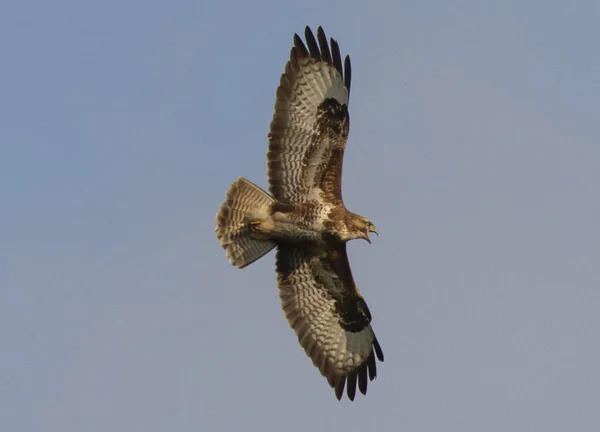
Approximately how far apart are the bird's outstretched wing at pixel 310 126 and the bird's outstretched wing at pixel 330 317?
38.6 inches

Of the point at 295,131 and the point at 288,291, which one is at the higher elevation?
the point at 295,131

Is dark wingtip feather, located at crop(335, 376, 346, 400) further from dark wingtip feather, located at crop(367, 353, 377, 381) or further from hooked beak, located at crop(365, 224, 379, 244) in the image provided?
hooked beak, located at crop(365, 224, 379, 244)

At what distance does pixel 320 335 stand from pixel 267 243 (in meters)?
1.46

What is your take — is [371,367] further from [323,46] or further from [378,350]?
[323,46]

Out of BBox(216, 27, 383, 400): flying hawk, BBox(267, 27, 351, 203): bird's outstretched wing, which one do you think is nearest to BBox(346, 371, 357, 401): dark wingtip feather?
BBox(216, 27, 383, 400): flying hawk

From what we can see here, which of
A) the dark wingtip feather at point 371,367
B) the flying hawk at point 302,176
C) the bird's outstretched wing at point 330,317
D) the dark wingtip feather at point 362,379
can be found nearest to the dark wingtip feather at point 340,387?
the bird's outstretched wing at point 330,317

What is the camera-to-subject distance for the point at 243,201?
15.8 m

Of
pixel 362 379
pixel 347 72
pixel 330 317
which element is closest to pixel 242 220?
pixel 330 317

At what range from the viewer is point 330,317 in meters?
16.7

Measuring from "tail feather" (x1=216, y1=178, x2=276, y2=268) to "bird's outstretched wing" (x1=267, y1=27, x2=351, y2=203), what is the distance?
0.73 feet

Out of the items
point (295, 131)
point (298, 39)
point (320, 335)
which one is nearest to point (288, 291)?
point (320, 335)

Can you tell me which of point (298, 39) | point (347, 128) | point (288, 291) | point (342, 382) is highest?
point (298, 39)

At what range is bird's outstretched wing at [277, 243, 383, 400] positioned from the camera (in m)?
16.5

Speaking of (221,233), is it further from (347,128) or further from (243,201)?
(347,128)
